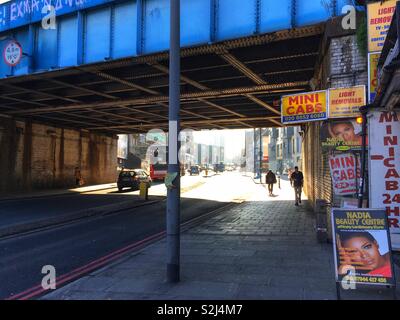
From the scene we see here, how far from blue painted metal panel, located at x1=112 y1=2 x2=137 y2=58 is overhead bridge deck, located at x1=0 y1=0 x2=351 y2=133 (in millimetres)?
36

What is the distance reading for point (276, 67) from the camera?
1452 centimetres

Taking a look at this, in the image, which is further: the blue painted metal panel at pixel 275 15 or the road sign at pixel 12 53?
the road sign at pixel 12 53

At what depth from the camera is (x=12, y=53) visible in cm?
1533

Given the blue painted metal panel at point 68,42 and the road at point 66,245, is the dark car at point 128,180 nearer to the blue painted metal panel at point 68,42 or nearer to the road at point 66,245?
the road at point 66,245

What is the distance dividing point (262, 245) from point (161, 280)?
3.60 meters

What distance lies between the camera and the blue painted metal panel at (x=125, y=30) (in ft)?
43.7

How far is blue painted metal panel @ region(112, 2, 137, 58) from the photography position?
13.3 metres

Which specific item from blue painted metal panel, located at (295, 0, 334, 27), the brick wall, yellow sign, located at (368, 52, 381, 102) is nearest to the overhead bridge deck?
blue painted metal panel, located at (295, 0, 334, 27)

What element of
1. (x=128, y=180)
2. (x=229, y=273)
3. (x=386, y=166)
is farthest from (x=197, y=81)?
(x=128, y=180)

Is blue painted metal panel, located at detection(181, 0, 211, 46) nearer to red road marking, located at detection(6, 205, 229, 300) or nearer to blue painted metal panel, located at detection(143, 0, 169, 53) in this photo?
blue painted metal panel, located at detection(143, 0, 169, 53)

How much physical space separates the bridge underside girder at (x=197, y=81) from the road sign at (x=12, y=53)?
2.65ft

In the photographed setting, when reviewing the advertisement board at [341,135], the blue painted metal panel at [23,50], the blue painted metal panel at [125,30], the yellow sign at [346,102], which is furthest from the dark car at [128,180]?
the yellow sign at [346,102]
